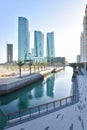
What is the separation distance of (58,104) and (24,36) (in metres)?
189

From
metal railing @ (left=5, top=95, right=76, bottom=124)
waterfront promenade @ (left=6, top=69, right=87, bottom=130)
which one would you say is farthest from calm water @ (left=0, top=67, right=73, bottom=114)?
waterfront promenade @ (left=6, top=69, right=87, bottom=130)

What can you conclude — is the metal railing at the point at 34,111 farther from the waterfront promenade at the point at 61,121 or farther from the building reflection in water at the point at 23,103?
the building reflection in water at the point at 23,103

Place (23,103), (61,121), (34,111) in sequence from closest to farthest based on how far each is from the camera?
(61,121) → (34,111) → (23,103)

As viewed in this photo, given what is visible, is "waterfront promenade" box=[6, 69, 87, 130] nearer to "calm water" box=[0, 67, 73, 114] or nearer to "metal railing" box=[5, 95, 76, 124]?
"metal railing" box=[5, 95, 76, 124]

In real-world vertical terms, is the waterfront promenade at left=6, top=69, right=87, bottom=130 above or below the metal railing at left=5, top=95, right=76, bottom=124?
below

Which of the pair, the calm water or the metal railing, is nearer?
the metal railing

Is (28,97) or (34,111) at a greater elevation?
(34,111)

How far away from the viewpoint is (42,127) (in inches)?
442

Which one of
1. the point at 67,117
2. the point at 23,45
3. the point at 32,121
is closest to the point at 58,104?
the point at 67,117

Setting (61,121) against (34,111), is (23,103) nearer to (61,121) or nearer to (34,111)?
(34,111)

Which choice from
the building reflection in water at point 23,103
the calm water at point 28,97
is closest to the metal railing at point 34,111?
the calm water at point 28,97

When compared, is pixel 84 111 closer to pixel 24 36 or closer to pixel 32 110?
pixel 32 110

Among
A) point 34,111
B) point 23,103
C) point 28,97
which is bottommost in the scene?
point 28,97

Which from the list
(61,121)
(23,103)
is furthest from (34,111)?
(23,103)
